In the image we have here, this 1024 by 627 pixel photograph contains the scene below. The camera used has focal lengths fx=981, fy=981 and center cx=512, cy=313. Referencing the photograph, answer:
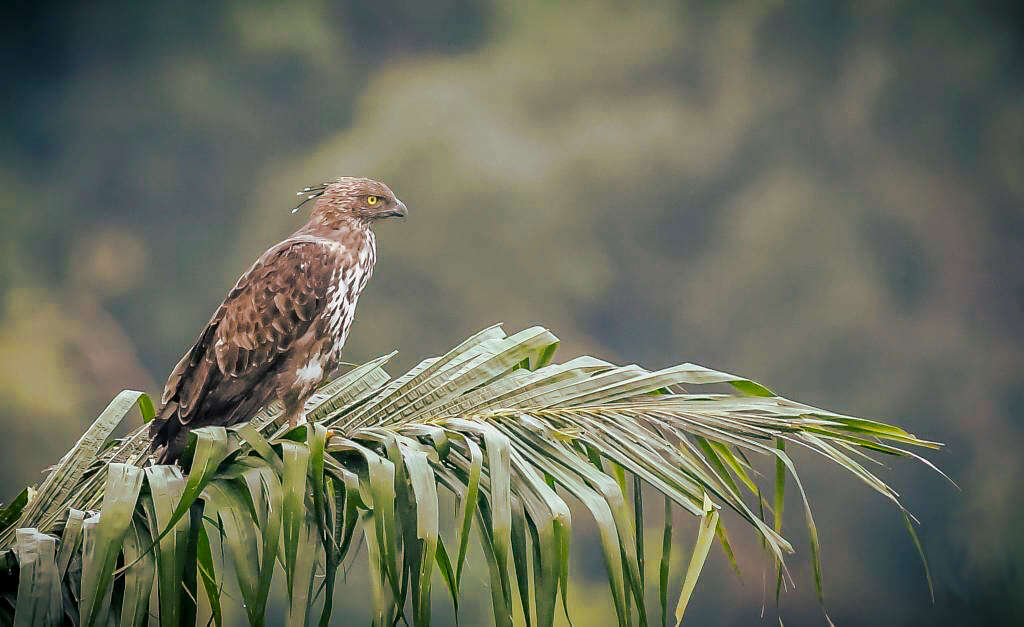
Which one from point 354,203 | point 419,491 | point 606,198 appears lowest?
point 419,491

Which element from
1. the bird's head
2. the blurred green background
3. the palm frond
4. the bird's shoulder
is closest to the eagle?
the bird's shoulder

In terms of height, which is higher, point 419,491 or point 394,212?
point 394,212

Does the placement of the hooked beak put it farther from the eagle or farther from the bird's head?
the eagle

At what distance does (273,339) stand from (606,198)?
6.90ft

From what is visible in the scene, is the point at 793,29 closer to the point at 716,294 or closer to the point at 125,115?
the point at 716,294

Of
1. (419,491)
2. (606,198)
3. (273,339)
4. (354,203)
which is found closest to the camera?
(419,491)

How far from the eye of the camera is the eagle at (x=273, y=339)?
1880 mm

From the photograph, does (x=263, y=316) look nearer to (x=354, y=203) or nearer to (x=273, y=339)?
(x=273, y=339)

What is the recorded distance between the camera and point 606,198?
378 centimetres

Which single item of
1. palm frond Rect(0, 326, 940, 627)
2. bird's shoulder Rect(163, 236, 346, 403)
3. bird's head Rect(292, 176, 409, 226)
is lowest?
palm frond Rect(0, 326, 940, 627)

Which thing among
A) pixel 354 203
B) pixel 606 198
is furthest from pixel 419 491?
pixel 606 198

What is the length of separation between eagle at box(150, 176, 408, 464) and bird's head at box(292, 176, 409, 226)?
105 mm

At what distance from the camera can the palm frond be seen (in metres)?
1.12

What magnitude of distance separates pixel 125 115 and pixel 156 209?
1.22 ft
